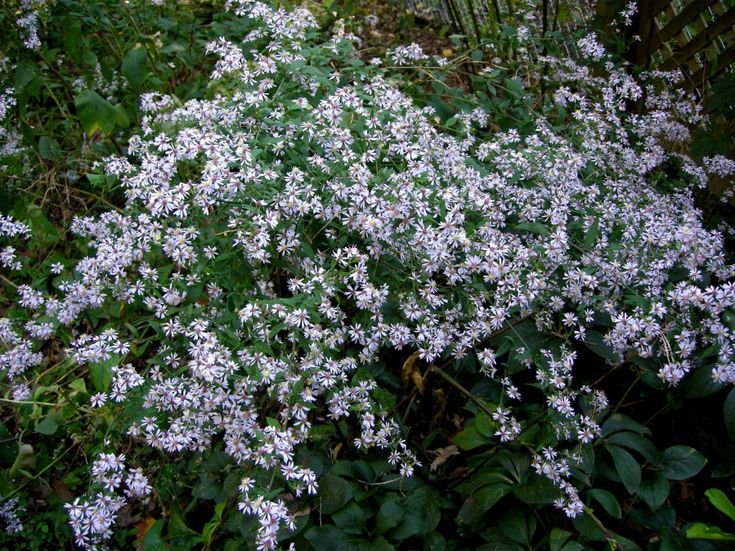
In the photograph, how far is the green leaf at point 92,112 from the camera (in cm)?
328

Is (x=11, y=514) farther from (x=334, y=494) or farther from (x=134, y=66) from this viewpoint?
(x=134, y=66)

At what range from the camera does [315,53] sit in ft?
10.4

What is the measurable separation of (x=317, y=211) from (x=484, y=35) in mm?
3518

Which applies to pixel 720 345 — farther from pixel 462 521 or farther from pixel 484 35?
pixel 484 35

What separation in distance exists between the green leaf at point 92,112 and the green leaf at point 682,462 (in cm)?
306

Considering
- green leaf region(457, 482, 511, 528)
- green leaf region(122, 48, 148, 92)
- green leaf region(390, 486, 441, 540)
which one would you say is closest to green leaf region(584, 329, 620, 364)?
green leaf region(457, 482, 511, 528)

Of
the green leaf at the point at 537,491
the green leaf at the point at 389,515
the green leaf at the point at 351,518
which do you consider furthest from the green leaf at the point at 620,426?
the green leaf at the point at 351,518

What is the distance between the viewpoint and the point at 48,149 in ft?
13.6

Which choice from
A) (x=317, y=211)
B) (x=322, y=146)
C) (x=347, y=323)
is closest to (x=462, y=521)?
(x=347, y=323)

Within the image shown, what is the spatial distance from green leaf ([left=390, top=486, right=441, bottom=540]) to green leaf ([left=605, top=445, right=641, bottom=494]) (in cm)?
74

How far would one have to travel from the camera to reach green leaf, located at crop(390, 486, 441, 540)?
8.54ft

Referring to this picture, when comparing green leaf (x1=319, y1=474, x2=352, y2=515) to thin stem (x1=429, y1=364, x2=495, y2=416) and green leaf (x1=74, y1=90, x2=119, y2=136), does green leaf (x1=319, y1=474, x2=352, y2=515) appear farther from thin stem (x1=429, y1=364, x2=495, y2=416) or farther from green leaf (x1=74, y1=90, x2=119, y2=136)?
green leaf (x1=74, y1=90, x2=119, y2=136)

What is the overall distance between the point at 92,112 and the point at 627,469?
302 centimetres

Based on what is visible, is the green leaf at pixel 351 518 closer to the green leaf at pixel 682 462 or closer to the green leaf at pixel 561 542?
the green leaf at pixel 561 542
